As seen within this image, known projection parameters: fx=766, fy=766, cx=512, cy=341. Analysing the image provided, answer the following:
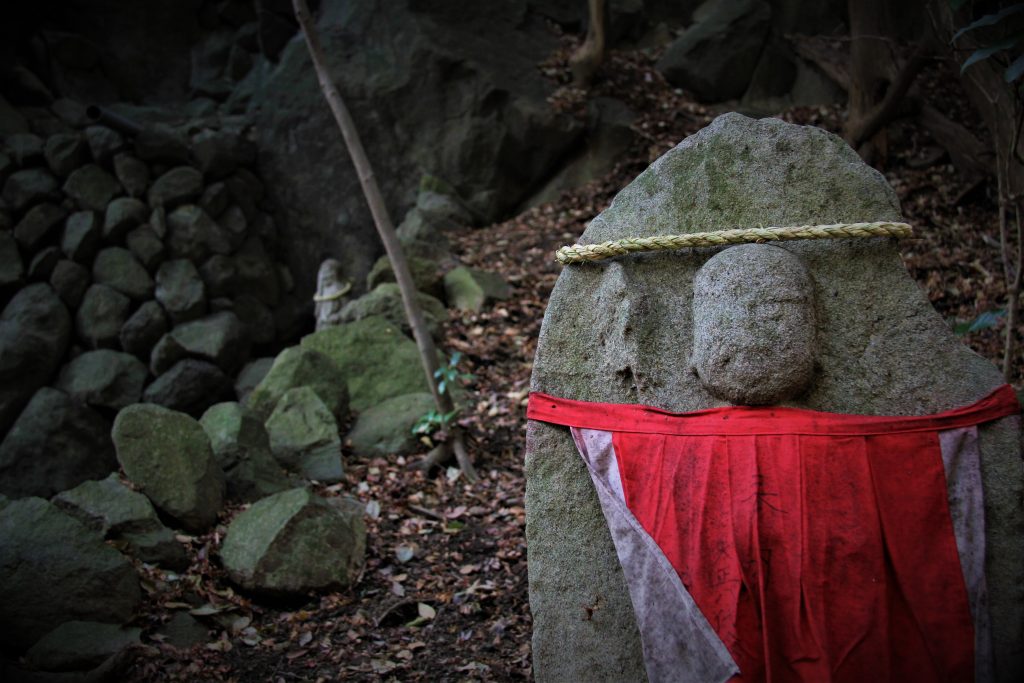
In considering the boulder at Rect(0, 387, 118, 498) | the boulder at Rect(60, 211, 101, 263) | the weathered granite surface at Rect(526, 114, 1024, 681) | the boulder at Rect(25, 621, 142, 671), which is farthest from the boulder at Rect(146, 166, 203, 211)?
the weathered granite surface at Rect(526, 114, 1024, 681)

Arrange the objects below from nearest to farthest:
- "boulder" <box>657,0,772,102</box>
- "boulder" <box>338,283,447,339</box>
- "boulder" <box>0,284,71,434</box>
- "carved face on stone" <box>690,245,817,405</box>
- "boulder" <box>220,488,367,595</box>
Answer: "carved face on stone" <box>690,245,817,405</box>
"boulder" <box>220,488,367,595</box>
"boulder" <box>0,284,71,434</box>
"boulder" <box>338,283,447,339</box>
"boulder" <box>657,0,772,102</box>

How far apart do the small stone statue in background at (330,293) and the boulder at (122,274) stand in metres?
1.31

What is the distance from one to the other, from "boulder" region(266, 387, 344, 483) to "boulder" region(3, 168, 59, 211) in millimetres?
2845

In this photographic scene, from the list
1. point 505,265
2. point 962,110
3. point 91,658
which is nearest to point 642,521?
point 91,658

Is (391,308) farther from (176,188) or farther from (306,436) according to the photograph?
(176,188)

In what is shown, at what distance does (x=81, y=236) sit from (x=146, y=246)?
1.45 feet

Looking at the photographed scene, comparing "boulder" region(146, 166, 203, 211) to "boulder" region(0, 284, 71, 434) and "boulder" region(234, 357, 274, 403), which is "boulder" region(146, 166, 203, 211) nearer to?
"boulder" region(0, 284, 71, 434)

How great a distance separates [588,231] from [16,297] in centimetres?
488

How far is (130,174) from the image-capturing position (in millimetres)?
6074

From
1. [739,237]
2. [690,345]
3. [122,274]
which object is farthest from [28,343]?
[739,237]

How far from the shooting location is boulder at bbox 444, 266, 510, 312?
5.41 metres

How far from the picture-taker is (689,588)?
1.76m

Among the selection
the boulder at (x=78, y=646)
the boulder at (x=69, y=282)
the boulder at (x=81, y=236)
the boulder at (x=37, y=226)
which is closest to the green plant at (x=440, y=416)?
the boulder at (x=78, y=646)

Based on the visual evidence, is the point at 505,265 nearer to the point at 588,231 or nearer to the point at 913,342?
the point at 588,231
